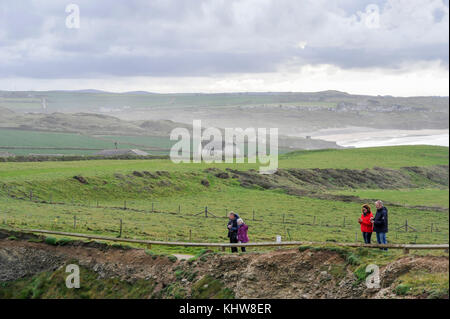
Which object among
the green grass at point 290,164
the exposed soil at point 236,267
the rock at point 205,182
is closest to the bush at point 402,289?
the exposed soil at point 236,267

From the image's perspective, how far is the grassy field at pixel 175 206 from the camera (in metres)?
35.2

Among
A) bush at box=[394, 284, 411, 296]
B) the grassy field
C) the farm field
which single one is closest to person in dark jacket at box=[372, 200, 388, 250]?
bush at box=[394, 284, 411, 296]

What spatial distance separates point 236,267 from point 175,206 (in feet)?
98.2

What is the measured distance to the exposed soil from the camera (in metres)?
17.9

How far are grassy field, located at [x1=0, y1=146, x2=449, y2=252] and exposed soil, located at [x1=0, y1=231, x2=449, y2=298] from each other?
322 cm

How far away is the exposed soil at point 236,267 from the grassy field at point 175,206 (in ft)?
10.6

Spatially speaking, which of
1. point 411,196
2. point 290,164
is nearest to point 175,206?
point 411,196

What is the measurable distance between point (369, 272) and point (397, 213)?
33.9m

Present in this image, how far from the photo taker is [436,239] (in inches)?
1473

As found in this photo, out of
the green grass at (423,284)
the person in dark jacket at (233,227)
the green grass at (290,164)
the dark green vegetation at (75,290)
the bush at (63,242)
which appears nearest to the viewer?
the green grass at (423,284)

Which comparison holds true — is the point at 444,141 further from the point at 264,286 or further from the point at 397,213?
the point at 264,286

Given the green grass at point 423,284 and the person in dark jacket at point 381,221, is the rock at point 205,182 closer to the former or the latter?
the person in dark jacket at point 381,221

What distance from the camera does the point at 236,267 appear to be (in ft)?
68.2

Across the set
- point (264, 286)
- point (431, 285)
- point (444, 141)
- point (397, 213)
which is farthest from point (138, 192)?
point (444, 141)
